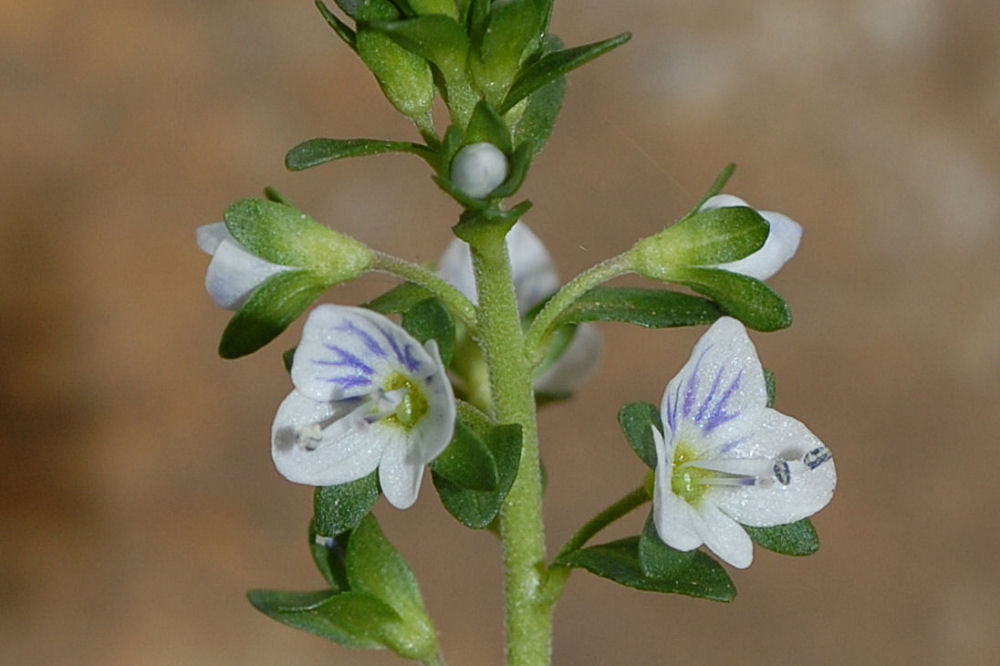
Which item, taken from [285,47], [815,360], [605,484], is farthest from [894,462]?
[285,47]

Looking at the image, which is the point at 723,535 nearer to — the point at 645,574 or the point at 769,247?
the point at 645,574

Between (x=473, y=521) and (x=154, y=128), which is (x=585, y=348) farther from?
(x=154, y=128)

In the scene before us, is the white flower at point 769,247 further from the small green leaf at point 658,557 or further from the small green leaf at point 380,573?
the small green leaf at point 380,573

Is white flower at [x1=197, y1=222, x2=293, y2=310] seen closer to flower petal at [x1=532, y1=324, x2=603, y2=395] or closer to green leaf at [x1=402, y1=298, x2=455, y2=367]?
green leaf at [x1=402, y1=298, x2=455, y2=367]

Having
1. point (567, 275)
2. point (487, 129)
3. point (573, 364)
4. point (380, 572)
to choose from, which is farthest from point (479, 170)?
point (567, 275)

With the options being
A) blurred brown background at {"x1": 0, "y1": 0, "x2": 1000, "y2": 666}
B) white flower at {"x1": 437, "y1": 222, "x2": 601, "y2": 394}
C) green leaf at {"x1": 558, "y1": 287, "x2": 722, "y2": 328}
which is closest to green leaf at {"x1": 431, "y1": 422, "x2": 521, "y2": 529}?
green leaf at {"x1": 558, "y1": 287, "x2": 722, "y2": 328}

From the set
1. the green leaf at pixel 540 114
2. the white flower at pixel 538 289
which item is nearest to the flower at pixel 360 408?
the green leaf at pixel 540 114
